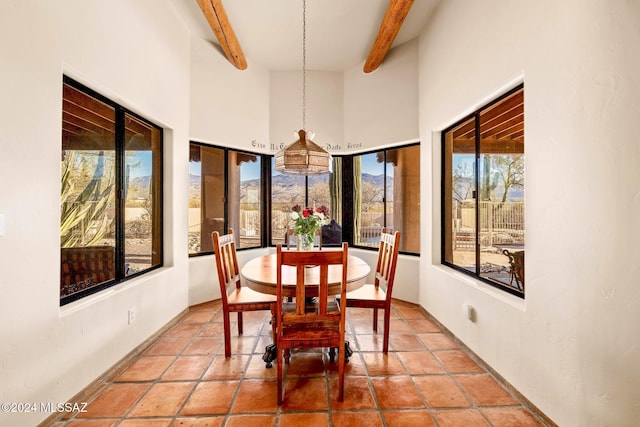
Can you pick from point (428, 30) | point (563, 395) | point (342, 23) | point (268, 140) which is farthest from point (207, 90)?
point (563, 395)

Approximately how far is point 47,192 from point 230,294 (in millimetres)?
1536

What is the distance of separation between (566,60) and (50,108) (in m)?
2.94

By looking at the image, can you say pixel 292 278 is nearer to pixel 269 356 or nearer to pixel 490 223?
pixel 269 356

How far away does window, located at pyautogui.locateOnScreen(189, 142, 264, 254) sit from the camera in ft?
13.0

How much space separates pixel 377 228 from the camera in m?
4.55

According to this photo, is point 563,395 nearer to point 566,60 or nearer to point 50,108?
point 566,60

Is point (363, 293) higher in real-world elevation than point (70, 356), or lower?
higher

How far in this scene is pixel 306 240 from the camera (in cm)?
292

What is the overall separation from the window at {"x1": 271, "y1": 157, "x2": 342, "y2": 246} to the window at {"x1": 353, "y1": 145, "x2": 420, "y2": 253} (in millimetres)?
269

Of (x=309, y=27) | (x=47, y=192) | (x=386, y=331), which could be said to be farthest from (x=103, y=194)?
(x=309, y=27)

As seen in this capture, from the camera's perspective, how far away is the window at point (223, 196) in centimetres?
397

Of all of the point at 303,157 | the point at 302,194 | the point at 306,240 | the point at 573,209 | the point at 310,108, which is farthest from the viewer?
the point at 302,194

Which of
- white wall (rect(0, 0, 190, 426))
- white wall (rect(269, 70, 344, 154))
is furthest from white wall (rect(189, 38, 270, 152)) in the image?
white wall (rect(0, 0, 190, 426))

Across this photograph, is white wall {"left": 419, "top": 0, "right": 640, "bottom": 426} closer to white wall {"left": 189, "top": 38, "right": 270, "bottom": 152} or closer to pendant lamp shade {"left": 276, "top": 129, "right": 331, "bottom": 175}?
pendant lamp shade {"left": 276, "top": 129, "right": 331, "bottom": 175}
